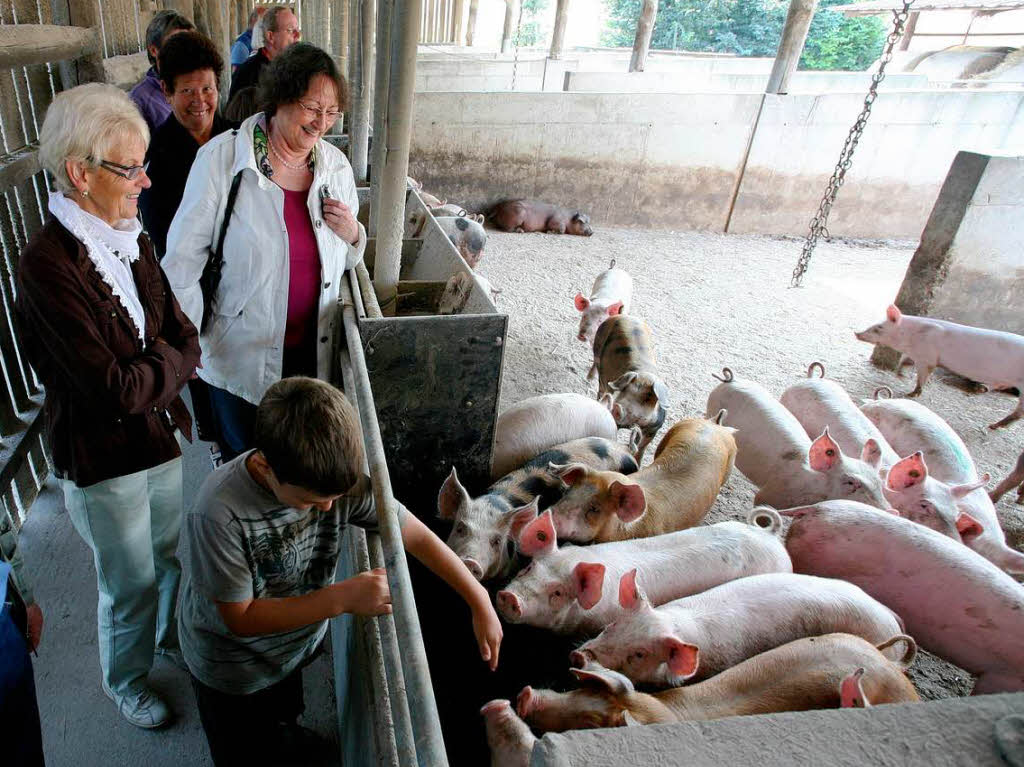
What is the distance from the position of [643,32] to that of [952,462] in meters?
12.6

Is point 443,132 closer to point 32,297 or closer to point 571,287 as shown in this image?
point 571,287

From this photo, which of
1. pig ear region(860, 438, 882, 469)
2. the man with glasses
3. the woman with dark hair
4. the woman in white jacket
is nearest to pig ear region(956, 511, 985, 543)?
pig ear region(860, 438, 882, 469)

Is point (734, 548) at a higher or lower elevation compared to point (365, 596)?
lower

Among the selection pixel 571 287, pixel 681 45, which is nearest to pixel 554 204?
pixel 571 287

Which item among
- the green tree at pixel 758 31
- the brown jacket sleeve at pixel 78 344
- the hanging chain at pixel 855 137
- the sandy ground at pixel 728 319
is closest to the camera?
the brown jacket sleeve at pixel 78 344

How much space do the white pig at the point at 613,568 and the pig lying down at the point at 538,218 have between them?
22.8 ft

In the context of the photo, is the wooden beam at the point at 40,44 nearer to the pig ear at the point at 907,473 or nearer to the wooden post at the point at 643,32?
the pig ear at the point at 907,473

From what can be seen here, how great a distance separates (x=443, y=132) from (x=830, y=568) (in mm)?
7951

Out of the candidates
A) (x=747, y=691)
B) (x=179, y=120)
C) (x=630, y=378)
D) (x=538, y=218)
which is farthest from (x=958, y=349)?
(x=179, y=120)

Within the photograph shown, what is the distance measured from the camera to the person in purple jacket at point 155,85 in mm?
3121

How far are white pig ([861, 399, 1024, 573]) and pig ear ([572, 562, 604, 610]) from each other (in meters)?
2.14

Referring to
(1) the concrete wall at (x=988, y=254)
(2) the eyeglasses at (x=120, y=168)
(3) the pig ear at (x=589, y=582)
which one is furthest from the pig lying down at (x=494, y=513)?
(1) the concrete wall at (x=988, y=254)

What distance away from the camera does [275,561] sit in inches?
60.6

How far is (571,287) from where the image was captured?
712 cm
